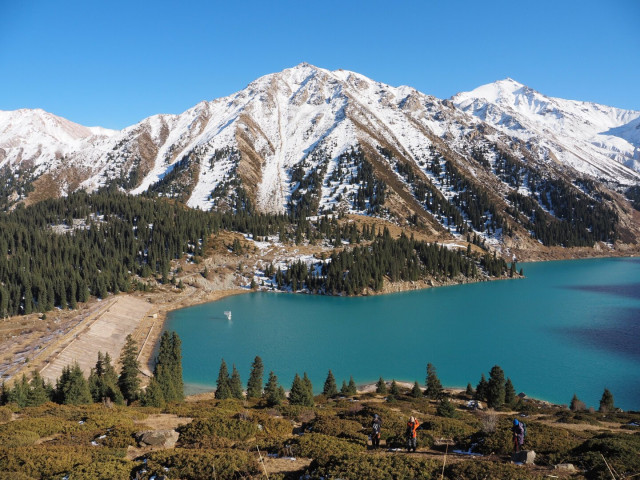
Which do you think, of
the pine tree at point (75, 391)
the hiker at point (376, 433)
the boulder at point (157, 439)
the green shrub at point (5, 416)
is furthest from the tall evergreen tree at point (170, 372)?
the hiker at point (376, 433)

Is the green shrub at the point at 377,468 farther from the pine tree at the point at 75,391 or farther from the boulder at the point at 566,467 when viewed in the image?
the pine tree at the point at 75,391

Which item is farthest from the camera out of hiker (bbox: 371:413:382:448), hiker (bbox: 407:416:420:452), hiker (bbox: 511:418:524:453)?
hiker (bbox: 371:413:382:448)

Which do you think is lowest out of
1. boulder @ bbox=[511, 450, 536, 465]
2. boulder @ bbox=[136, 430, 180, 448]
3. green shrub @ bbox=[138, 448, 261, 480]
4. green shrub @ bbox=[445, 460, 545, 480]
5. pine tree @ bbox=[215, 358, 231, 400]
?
pine tree @ bbox=[215, 358, 231, 400]

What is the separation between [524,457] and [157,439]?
19.4m

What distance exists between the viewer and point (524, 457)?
18.6 metres

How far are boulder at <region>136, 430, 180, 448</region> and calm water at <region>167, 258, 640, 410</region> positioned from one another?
34.8 m

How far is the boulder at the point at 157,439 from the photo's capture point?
2244 cm

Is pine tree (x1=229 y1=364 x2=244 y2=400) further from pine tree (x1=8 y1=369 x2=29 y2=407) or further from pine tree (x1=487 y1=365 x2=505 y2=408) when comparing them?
pine tree (x1=487 y1=365 x2=505 y2=408)

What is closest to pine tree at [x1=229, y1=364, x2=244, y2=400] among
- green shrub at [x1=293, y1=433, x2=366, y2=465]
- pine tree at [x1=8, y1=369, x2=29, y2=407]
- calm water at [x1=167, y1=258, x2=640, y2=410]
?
calm water at [x1=167, y1=258, x2=640, y2=410]

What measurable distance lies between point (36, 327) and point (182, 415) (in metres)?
63.4

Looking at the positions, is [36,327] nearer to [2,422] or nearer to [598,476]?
[2,422]

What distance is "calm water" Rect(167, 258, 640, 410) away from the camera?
5862cm

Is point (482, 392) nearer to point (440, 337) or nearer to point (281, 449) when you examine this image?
point (440, 337)

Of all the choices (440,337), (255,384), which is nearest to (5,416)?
(255,384)
